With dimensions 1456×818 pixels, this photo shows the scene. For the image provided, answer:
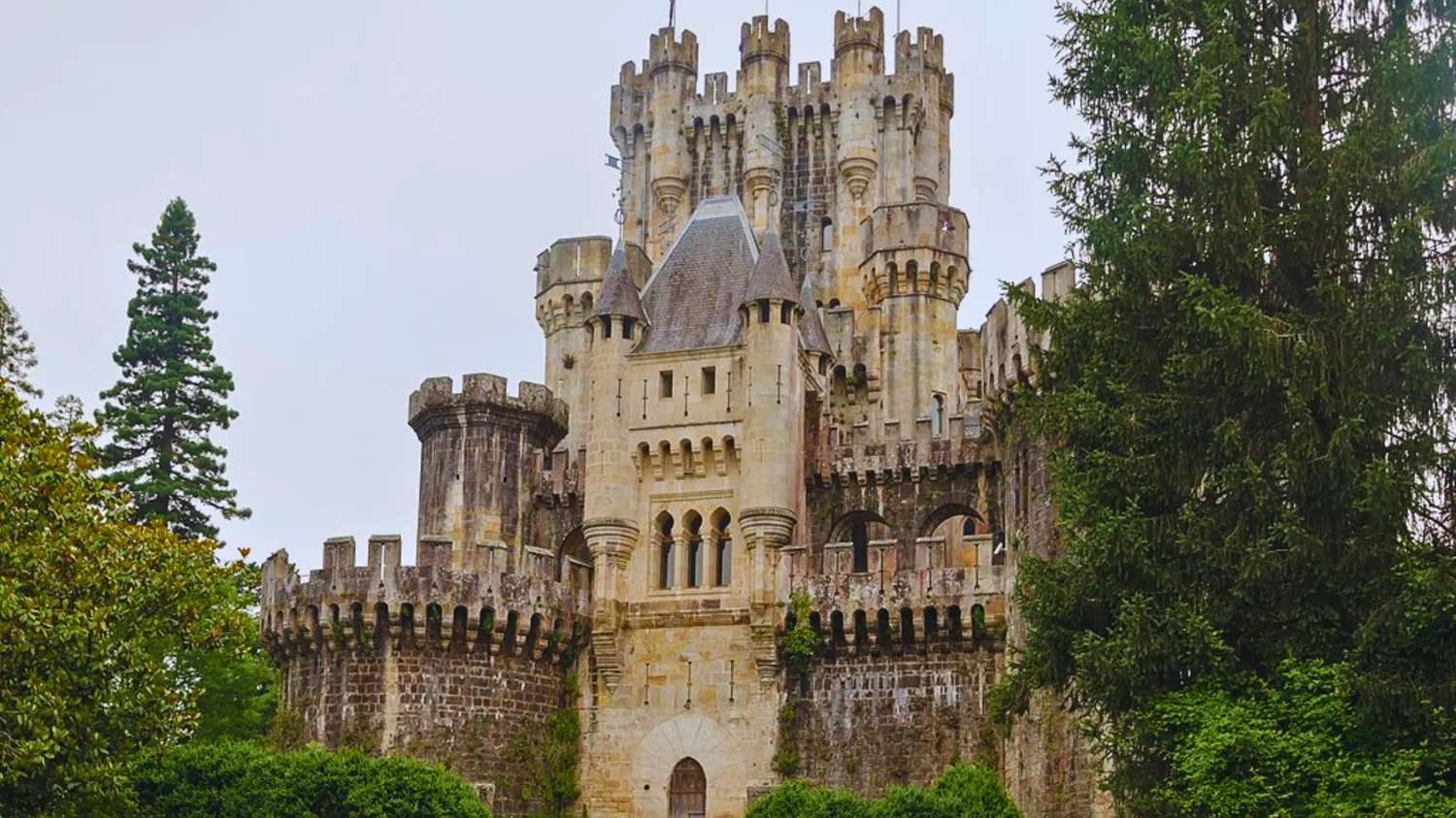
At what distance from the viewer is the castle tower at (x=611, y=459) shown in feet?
156

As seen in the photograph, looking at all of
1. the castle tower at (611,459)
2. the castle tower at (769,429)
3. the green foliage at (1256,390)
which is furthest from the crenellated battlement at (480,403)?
the green foliage at (1256,390)

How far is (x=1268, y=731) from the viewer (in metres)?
27.9

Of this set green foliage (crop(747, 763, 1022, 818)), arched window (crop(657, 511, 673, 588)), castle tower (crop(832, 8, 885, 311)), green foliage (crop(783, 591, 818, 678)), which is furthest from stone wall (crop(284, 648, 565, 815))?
castle tower (crop(832, 8, 885, 311))

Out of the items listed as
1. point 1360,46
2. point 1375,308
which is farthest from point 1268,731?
point 1360,46

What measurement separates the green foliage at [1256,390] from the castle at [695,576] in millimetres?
10176

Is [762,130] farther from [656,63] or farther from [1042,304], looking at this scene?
[1042,304]

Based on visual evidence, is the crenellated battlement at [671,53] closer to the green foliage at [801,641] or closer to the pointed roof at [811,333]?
the pointed roof at [811,333]

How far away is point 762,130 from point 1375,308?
37514mm

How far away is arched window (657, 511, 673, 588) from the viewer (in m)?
47.8

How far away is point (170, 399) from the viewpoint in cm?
6200

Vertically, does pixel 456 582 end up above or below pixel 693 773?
above

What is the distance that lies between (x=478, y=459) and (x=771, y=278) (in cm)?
898

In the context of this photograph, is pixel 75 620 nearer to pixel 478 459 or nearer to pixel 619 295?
pixel 619 295

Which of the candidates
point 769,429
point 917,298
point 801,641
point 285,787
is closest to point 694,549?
point 769,429
